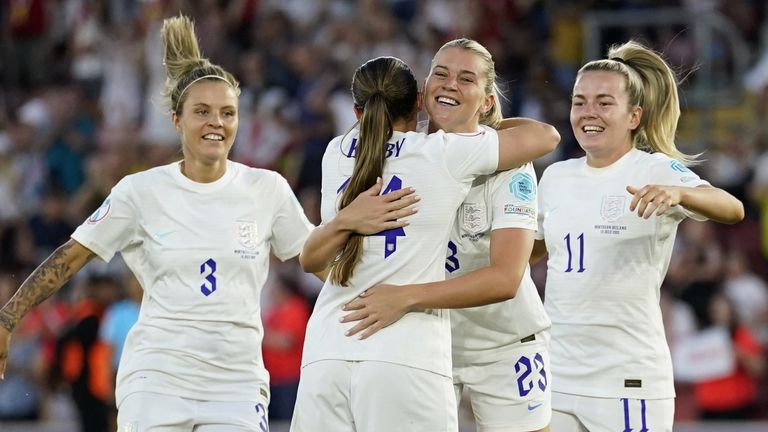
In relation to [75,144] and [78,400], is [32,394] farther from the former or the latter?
[75,144]

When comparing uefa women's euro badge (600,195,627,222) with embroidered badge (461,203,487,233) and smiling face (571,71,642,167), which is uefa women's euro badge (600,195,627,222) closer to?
smiling face (571,71,642,167)

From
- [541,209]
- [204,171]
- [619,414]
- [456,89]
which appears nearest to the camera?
[456,89]

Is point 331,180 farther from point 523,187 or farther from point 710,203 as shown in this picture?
point 710,203

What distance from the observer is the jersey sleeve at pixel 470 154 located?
4.88 metres

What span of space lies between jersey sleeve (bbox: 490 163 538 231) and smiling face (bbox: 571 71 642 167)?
710mm

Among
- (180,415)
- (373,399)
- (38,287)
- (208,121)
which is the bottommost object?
(180,415)

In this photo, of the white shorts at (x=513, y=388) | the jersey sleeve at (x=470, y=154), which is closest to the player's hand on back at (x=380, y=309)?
the jersey sleeve at (x=470, y=154)

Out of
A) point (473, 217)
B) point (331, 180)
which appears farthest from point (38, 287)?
point (473, 217)

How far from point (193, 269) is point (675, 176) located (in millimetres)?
2121

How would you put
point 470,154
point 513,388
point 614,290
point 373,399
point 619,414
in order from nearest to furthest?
point 373,399 → point 470,154 → point 513,388 → point 619,414 → point 614,290

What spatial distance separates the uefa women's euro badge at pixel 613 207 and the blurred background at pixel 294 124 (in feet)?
17.4

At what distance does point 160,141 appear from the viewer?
45.9 feet

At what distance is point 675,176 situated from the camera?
562 centimetres

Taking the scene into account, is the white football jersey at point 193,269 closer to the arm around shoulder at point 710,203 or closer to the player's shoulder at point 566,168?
the player's shoulder at point 566,168
